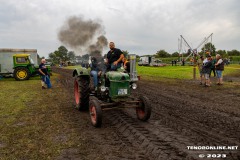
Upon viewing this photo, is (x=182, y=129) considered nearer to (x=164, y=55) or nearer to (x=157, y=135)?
(x=157, y=135)

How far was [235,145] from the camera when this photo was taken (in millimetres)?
4062

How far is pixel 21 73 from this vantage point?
57.5 ft

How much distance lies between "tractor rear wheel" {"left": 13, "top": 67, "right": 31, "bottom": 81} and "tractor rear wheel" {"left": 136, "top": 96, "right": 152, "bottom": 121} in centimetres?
1399

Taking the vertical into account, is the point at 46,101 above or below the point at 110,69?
below

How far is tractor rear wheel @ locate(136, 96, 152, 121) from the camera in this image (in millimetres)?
5551

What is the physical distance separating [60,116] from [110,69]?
6.60ft

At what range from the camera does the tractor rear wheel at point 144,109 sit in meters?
5.55

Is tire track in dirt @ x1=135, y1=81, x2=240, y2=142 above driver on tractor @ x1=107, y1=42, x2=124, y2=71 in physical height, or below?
below

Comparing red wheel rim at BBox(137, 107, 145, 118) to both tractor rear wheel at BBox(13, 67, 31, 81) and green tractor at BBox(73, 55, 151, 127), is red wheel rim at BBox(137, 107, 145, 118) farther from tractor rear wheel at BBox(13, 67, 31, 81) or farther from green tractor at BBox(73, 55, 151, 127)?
tractor rear wheel at BBox(13, 67, 31, 81)

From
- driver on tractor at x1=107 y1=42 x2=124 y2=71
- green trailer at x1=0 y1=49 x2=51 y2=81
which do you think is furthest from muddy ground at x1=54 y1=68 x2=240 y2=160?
green trailer at x1=0 y1=49 x2=51 y2=81

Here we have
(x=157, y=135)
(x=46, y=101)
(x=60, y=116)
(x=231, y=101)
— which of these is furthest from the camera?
(x=46, y=101)

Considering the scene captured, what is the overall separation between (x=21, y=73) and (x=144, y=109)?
14456 mm

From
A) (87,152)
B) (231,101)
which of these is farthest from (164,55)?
(87,152)

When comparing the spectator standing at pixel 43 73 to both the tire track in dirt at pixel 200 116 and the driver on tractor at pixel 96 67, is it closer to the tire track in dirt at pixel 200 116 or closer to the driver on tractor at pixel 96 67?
the driver on tractor at pixel 96 67
